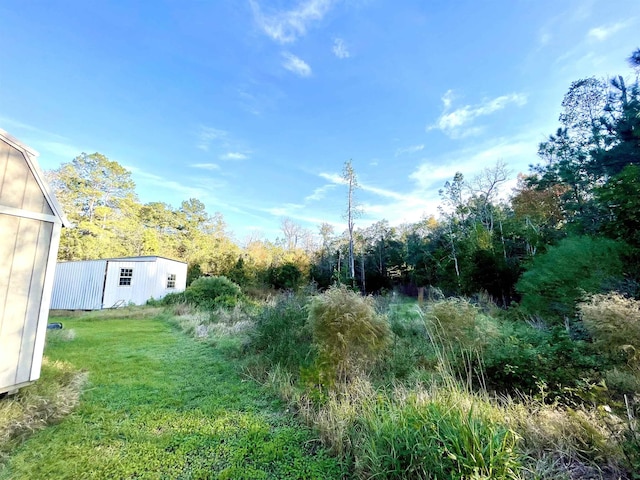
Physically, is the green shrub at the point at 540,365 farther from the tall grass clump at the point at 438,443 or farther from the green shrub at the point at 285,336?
the green shrub at the point at 285,336

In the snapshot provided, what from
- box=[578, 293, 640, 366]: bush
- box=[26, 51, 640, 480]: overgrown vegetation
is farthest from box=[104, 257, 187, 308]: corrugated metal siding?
box=[578, 293, 640, 366]: bush

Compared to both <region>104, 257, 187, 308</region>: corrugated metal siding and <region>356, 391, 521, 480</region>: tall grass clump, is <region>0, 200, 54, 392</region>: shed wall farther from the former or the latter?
<region>104, 257, 187, 308</region>: corrugated metal siding

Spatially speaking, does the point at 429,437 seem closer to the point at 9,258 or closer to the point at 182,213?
the point at 9,258

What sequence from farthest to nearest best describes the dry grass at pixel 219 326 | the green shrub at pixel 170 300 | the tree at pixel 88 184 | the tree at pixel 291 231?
the tree at pixel 291 231, the tree at pixel 88 184, the green shrub at pixel 170 300, the dry grass at pixel 219 326

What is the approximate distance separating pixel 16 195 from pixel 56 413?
2085 mm

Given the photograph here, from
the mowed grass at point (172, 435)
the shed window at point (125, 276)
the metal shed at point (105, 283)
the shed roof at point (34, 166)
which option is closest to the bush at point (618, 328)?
the mowed grass at point (172, 435)

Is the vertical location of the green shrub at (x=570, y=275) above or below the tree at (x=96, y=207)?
below

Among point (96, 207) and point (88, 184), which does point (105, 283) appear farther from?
point (88, 184)

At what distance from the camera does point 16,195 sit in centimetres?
255

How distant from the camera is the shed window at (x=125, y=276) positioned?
1251 centimetres

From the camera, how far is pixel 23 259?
8.45 ft

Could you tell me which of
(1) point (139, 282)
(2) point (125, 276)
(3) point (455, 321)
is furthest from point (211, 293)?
(3) point (455, 321)

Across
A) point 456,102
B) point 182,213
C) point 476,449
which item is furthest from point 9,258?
point 182,213

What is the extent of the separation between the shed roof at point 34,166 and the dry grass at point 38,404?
1.75 metres
